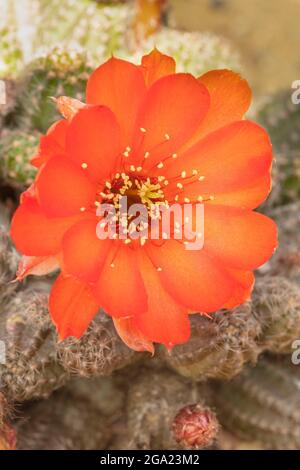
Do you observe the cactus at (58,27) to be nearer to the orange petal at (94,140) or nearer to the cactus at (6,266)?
the cactus at (6,266)

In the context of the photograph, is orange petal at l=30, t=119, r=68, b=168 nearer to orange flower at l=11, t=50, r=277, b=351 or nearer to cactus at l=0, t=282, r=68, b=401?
orange flower at l=11, t=50, r=277, b=351

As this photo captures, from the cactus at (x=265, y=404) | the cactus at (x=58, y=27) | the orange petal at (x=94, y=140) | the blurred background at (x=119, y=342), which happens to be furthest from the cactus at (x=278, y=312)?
the cactus at (x=58, y=27)

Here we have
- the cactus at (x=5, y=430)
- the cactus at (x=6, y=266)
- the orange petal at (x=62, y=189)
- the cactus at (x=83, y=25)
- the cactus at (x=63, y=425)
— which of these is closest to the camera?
the orange petal at (x=62, y=189)

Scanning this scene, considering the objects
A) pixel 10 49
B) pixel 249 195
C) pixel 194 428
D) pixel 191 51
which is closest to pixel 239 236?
pixel 249 195

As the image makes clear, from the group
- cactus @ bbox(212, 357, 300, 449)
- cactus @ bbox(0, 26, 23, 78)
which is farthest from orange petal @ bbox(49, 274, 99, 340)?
cactus @ bbox(0, 26, 23, 78)

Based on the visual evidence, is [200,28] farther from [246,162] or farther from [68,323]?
[68,323]
